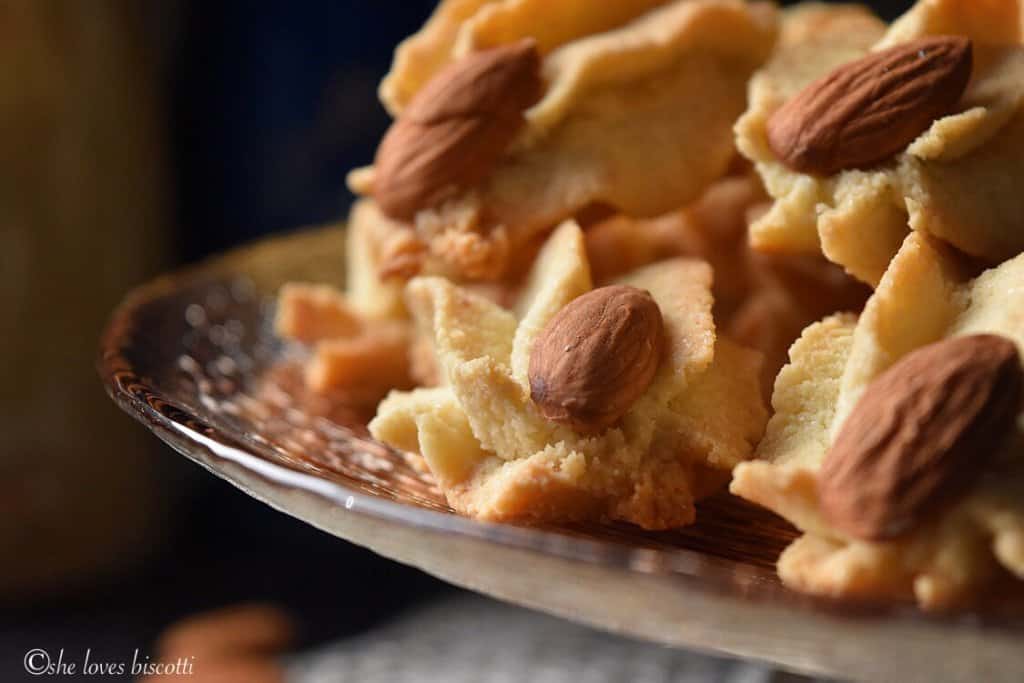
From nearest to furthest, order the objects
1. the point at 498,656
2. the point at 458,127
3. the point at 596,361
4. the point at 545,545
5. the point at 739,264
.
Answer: the point at 545,545 → the point at 596,361 → the point at 458,127 → the point at 739,264 → the point at 498,656

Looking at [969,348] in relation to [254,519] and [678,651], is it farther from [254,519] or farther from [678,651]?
[254,519]

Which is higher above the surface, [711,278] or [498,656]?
[711,278]

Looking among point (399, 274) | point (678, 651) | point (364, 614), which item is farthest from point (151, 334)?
point (364, 614)

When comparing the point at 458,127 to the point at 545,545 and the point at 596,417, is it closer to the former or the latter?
the point at 596,417

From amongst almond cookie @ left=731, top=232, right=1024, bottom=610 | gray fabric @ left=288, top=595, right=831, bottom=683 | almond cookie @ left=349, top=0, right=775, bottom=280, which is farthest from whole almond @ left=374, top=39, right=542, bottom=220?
gray fabric @ left=288, top=595, right=831, bottom=683

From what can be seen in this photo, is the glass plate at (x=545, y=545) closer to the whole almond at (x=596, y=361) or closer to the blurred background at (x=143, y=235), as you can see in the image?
the whole almond at (x=596, y=361)

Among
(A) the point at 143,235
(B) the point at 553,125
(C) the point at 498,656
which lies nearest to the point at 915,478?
(B) the point at 553,125
